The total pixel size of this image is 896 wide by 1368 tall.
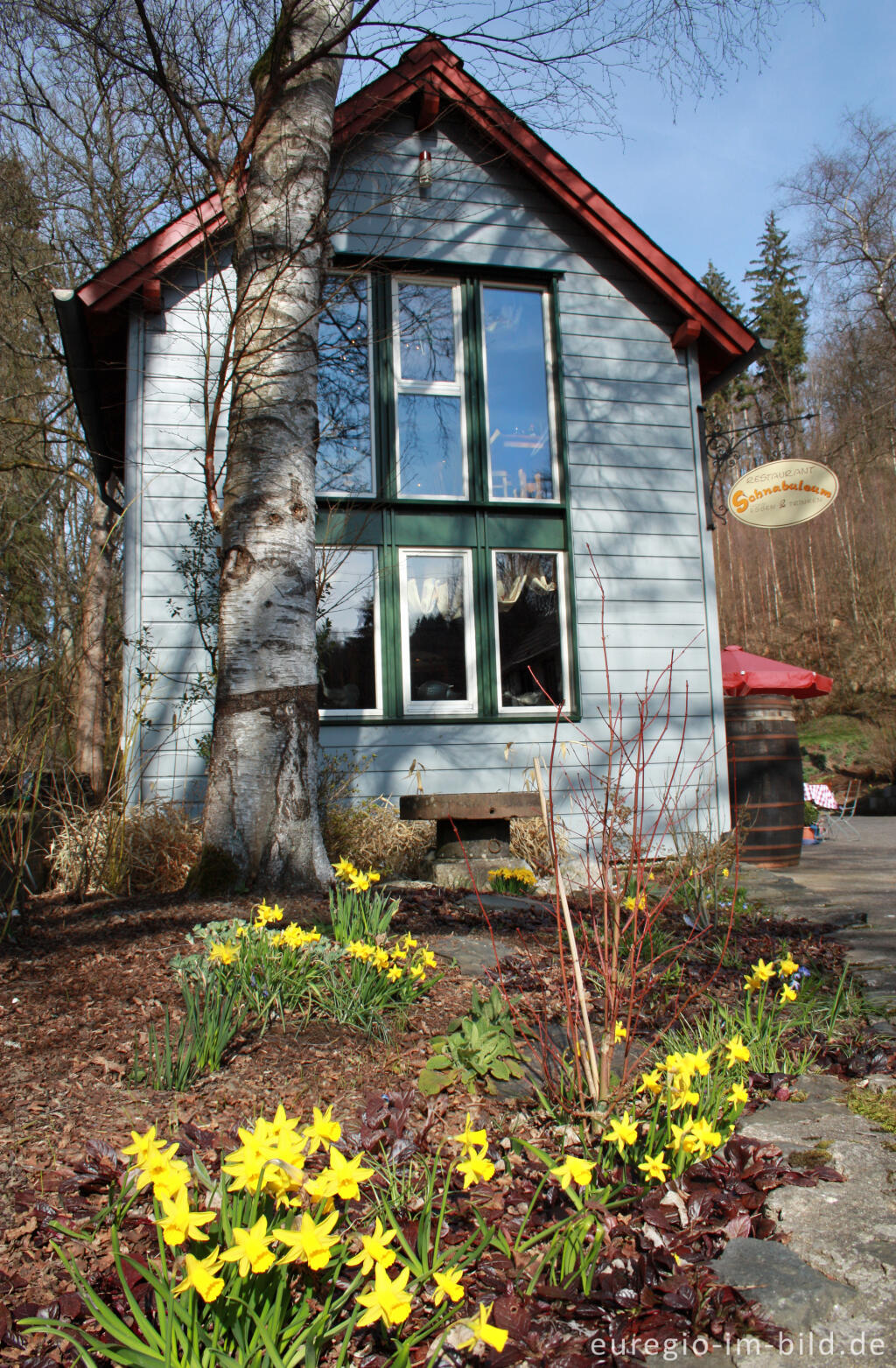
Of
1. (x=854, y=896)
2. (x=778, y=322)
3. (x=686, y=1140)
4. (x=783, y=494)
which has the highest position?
(x=778, y=322)

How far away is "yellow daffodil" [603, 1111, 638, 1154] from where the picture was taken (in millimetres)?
1771

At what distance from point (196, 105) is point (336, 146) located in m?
3.11

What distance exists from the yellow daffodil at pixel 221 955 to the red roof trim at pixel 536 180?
6300mm

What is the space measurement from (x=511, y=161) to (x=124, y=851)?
7.31 metres

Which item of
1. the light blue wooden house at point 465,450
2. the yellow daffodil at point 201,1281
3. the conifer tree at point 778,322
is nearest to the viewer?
the yellow daffodil at point 201,1281

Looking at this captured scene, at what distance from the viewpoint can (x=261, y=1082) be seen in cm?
222

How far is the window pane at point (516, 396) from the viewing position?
8453 millimetres

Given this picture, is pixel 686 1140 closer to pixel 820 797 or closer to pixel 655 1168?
pixel 655 1168

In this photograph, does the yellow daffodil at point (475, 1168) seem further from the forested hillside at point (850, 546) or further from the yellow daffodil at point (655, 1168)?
the forested hillside at point (850, 546)

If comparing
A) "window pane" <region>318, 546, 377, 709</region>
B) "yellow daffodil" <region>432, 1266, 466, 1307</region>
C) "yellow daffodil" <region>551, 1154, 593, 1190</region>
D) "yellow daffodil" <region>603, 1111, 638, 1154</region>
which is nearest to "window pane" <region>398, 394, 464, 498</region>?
"window pane" <region>318, 546, 377, 709</region>

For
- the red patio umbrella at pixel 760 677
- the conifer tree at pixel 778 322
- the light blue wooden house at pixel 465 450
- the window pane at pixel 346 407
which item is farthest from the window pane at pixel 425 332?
the conifer tree at pixel 778 322

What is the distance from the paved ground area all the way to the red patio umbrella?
1.82 m

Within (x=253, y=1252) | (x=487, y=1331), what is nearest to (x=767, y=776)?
(x=487, y=1331)

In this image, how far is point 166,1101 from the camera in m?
2.13
